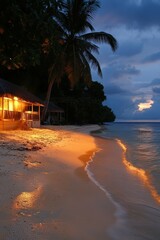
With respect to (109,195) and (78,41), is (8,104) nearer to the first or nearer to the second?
(78,41)

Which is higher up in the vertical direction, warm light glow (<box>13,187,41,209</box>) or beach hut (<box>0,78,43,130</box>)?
beach hut (<box>0,78,43,130</box>)

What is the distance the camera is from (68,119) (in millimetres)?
49625

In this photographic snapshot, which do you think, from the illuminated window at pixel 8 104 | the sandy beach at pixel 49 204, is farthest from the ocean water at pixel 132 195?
the illuminated window at pixel 8 104

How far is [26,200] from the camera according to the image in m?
5.04

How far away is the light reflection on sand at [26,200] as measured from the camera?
4.71 m

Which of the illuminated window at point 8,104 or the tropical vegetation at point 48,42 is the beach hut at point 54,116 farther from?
the illuminated window at point 8,104

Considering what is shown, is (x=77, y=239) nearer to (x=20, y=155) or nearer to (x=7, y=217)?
(x=7, y=217)

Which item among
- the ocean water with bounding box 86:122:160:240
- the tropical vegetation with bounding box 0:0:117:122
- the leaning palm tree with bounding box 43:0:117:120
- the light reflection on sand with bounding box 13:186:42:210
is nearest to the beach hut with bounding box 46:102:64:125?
the tropical vegetation with bounding box 0:0:117:122

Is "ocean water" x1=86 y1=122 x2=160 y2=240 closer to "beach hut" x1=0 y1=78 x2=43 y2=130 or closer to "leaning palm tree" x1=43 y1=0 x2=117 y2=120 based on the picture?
"beach hut" x1=0 y1=78 x2=43 y2=130

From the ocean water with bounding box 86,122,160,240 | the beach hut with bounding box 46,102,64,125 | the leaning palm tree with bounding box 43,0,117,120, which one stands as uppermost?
the leaning palm tree with bounding box 43,0,117,120

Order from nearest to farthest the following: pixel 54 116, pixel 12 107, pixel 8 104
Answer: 1. pixel 8 104
2. pixel 12 107
3. pixel 54 116

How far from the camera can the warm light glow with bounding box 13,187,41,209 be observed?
4.72 metres

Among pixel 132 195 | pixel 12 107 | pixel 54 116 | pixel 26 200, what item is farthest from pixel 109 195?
pixel 54 116

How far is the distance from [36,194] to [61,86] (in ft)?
149
